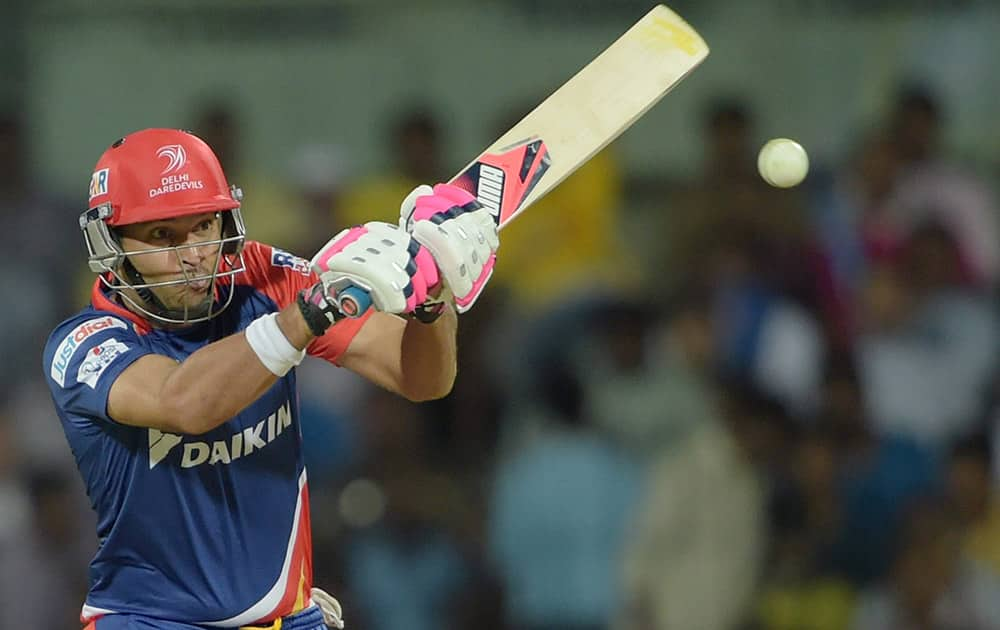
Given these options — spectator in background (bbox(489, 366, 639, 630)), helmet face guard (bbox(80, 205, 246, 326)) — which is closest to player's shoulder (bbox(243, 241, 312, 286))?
helmet face guard (bbox(80, 205, 246, 326))

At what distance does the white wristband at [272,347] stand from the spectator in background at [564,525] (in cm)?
310

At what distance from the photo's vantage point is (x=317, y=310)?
2.90 meters

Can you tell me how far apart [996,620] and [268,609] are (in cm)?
313

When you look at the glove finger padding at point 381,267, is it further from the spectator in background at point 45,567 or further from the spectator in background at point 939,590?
the spectator in background at point 45,567

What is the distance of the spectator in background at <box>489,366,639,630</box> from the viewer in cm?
592

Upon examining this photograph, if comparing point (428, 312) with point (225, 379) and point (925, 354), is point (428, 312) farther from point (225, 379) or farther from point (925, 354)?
point (925, 354)

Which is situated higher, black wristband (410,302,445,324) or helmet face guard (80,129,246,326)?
helmet face guard (80,129,246,326)

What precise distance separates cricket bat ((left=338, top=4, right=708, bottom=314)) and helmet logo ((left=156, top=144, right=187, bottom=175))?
0.55m

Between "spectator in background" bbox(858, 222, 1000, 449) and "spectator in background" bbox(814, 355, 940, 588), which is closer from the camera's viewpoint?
"spectator in background" bbox(814, 355, 940, 588)

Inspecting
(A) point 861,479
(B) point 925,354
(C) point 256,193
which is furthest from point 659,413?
(C) point 256,193

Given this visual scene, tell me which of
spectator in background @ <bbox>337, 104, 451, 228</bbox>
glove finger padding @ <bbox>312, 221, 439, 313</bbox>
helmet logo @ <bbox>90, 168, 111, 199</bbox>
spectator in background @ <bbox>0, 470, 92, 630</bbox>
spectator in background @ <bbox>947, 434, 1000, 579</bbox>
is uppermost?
spectator in background @ <bbox>337, 104, 451, 228</bbox>

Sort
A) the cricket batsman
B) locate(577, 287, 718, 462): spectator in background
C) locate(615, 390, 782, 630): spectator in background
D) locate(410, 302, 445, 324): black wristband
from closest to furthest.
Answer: the cricket batsman < locate(410, 302, 445, 324): black wristband < locate(615, 390, 782, 630): spectator in background < locate(577, 287, 718, 462): spectator in background

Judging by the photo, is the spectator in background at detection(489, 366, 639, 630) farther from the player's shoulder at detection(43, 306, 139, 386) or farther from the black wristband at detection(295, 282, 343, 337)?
the black wristband at detection(295, 282, 343, 337)

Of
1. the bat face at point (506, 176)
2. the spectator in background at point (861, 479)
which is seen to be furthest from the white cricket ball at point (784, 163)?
the spectator in background at point (861, 479)
